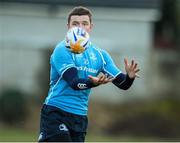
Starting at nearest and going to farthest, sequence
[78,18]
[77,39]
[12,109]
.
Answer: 1. [77,39]
2. [78,18]
3. [12,109]

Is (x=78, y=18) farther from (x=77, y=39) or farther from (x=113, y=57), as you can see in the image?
(x=113, y=57)

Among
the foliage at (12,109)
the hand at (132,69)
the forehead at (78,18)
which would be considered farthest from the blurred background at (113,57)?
the forehead at (78,18)

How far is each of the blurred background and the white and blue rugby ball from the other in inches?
703

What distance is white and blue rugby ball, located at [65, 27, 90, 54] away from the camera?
31.5 ft

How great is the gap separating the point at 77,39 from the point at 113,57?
21.6 metres

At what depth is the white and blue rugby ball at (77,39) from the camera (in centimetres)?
959

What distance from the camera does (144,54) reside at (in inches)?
1268

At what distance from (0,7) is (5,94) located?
419 cm

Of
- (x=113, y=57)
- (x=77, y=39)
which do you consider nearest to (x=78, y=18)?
(x=77, y=39)

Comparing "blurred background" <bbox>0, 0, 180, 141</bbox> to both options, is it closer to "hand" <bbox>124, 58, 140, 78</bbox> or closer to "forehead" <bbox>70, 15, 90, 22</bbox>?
"hand" <bbox>124, 58, 140, 78</bbox>

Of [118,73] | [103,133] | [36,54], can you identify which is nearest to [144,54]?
[36,54]

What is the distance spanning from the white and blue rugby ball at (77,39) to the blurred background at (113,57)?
1785 centimetres

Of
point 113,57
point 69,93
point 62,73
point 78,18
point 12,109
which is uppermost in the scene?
point 78,18

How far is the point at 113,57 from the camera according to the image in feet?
102
